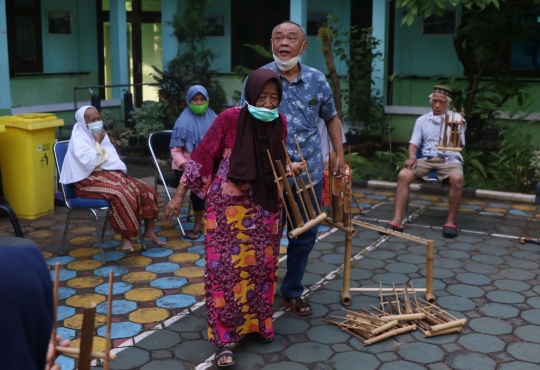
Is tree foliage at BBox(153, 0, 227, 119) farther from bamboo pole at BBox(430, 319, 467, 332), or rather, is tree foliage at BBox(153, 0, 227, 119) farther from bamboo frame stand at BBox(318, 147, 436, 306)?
bamboo pole at BBox(430, 319, 467, 332)

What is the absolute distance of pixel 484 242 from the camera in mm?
6898

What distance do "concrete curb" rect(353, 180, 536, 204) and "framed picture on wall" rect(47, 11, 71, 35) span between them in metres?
6.66

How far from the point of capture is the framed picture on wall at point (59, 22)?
1266cm

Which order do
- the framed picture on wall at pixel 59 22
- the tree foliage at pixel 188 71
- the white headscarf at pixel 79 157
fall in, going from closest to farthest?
1. the white headscarf at pixel 79 157
2. the tree foliage at pixel 188 71
3. the framed picture on wall at pixel 59 22

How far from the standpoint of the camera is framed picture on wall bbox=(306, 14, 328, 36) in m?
13.0

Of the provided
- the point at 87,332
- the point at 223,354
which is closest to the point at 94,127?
the point at 223,354

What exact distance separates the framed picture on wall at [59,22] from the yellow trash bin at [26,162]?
5412mm

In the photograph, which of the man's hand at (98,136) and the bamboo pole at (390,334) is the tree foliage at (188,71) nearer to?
the man's hand at (98,136)

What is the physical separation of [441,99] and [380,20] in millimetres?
4687

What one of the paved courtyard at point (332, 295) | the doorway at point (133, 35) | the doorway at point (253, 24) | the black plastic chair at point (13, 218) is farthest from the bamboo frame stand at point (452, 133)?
the doorway at point (133, 35)

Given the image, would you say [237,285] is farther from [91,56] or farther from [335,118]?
[91,56]

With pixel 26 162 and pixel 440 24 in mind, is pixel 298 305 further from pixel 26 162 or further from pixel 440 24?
pixel 440 24

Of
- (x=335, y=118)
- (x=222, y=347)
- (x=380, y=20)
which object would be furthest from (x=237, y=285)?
(x=380, y=20)

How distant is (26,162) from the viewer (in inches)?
301
